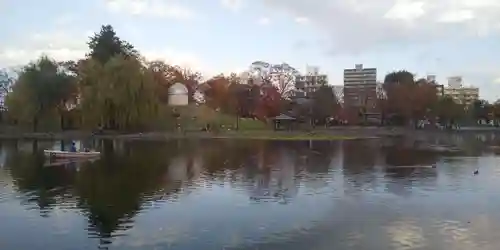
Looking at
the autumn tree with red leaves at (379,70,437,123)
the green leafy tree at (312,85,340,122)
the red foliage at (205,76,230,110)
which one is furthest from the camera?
the autumn tree with red leaves at (379,70,437,123)

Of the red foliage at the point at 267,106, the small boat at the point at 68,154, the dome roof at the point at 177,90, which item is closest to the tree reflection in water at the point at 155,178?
the small boat at the point at 68,154

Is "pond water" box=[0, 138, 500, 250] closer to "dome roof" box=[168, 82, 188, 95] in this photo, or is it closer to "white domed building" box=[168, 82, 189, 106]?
"white domed building" box=[168, 82, 189, 106]

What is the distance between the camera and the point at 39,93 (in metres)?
55.7

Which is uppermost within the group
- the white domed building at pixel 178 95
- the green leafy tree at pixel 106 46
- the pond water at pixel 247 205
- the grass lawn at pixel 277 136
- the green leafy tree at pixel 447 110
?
the green leafy tree at pixel 106 46

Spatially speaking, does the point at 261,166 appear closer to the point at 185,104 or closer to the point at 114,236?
the point at 114,236

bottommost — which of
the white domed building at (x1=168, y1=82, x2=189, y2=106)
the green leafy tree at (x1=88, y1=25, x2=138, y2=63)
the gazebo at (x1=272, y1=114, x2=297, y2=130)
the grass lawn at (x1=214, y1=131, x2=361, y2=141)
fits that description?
the grass lawn at (x1=214, y1=131, x2=361, y2=141)

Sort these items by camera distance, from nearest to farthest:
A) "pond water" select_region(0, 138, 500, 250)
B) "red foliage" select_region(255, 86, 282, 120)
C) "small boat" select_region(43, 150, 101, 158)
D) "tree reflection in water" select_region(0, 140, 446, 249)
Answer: "pond water" select_region(0, 138, 500, 250), "tree reflection in water" select_region(0, 140, 446, 249), "small boat" select_region(43, 150, 101, 158), "red foliage" select_region(255, 86, 282, 120)

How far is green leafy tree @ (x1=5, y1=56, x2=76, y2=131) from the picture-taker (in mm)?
55156

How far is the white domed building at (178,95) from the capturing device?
7050cm

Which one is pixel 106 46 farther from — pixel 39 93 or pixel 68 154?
pixel 68 154

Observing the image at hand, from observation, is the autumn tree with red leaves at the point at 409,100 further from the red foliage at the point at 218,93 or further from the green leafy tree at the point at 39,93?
the green leafy tree at the point at 39,93

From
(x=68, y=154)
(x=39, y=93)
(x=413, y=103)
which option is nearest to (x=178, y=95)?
(x=39, y=93)

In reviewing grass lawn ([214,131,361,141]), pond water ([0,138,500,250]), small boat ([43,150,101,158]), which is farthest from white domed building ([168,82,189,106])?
pond water ([0,138,500,250])

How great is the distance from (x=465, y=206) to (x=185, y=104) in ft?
182
